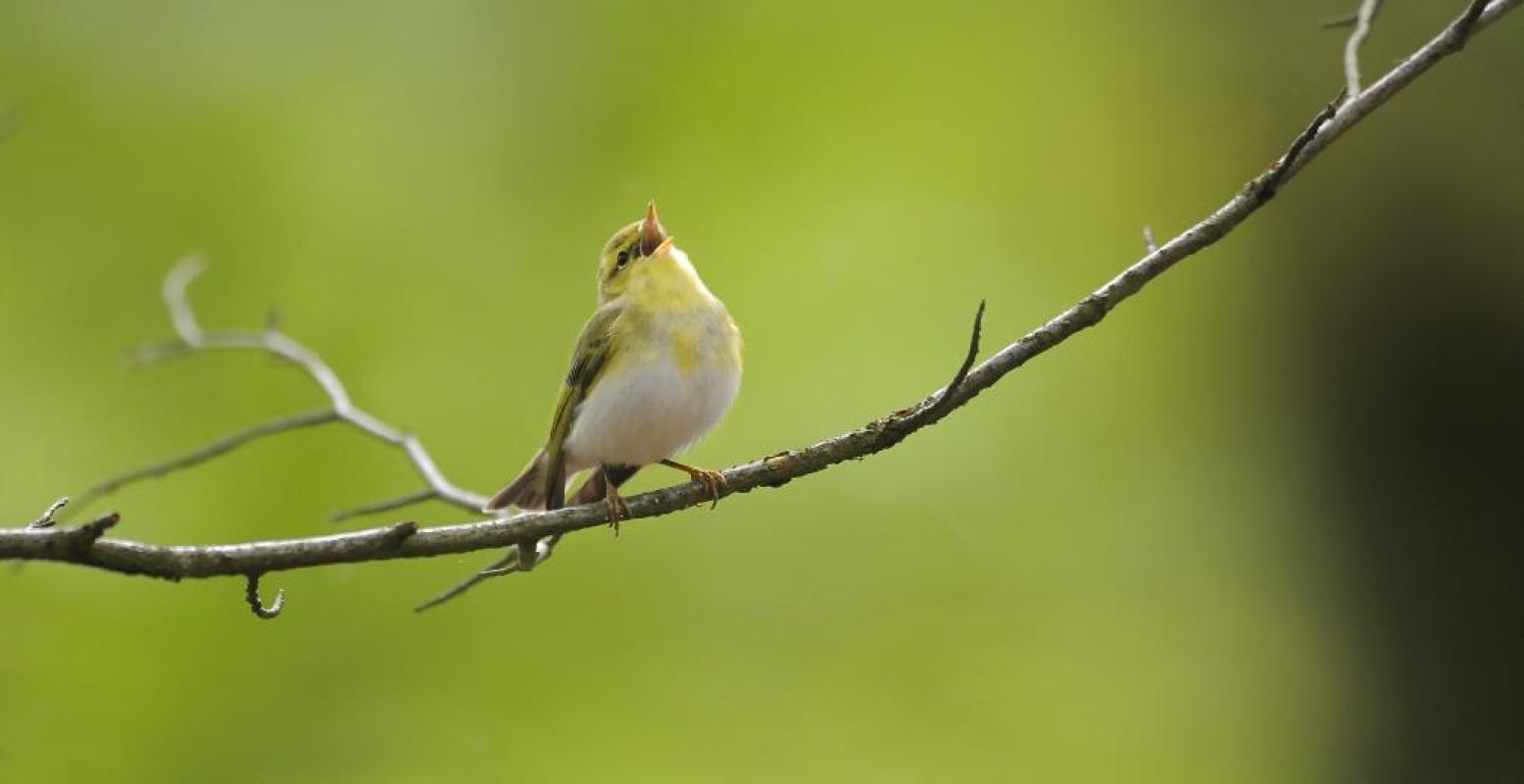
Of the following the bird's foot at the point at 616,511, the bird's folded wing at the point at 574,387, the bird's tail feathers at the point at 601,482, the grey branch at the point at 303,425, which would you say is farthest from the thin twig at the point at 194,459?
the bird's foot at the point at 616,511

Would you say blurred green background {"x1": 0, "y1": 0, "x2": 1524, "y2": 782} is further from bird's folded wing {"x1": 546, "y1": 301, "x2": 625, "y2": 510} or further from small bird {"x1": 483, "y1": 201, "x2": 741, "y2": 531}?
bird's folded wing {"x1": 546, "y1": 301, "x2": 625, "y2": 510}

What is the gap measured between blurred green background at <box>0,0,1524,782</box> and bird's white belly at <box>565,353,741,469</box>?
366 cm

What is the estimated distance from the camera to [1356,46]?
3396 mm

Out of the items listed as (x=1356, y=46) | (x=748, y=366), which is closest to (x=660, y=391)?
(x=1356, y=46)

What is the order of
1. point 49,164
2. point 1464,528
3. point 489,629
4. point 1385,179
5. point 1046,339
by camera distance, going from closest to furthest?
point 1046,339, point 1464,528, point 1385,179, point 489,629, point 49,164

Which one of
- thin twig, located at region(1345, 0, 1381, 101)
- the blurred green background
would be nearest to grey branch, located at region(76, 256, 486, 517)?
thin twig, located at region(1345, 0, 1381, 101)

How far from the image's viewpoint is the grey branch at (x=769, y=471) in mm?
2516

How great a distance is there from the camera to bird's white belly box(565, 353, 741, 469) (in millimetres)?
4250

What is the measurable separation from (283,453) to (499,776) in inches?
91.5

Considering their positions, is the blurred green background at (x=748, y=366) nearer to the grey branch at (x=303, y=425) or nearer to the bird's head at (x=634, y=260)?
the grey branch at (x=303, y=425)

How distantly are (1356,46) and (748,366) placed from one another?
6774 millimetres

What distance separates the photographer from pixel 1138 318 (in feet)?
34.2

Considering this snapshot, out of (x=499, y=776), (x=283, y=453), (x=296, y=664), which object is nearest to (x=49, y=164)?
(x=283, y=453)

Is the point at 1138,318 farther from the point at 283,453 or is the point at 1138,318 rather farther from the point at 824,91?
the point at 283,453
